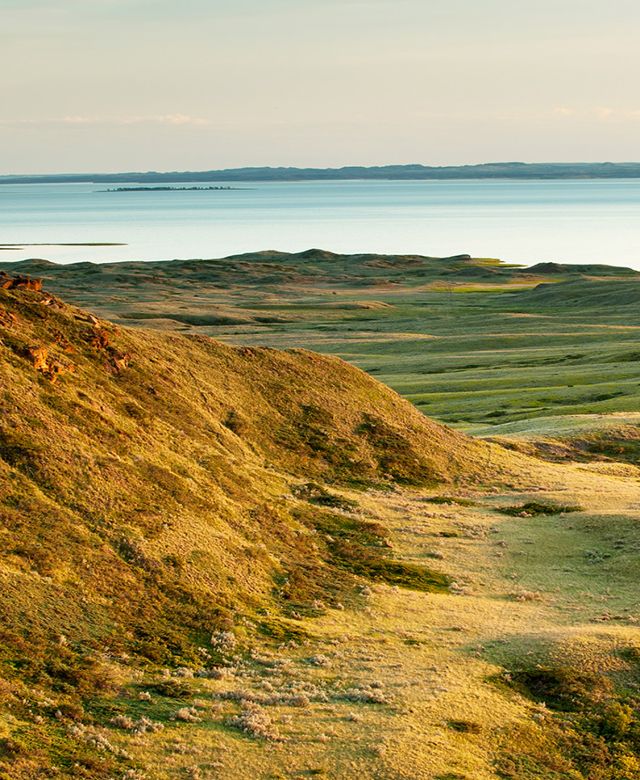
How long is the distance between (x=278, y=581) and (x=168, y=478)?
5404 millimetres

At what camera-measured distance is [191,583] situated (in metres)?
32.0

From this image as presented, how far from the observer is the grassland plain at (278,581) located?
978 inches

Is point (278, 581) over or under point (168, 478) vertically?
under

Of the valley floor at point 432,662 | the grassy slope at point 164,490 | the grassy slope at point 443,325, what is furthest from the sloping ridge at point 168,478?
the grassy slope at point 443,325

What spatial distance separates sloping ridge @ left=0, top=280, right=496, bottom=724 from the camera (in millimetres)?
28859

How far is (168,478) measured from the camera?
37344mm

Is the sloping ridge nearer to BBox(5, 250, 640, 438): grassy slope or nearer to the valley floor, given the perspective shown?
the valley floor

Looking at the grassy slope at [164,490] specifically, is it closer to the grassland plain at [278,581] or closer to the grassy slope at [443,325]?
the grassland plain at [278,581]

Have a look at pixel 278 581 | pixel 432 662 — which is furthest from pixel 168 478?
pixel 432 662

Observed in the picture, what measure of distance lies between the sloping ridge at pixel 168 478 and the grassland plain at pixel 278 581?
100 millimetres

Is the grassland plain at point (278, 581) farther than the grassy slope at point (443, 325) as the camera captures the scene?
No

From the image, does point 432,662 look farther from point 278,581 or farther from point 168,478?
point 168,478

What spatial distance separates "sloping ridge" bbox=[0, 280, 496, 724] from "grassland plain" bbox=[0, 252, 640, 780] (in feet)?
0.33

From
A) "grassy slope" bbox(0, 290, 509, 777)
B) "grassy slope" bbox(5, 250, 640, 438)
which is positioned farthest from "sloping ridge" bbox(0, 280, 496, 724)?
"grassy slope" bbox(5, 250, 640, 438)
